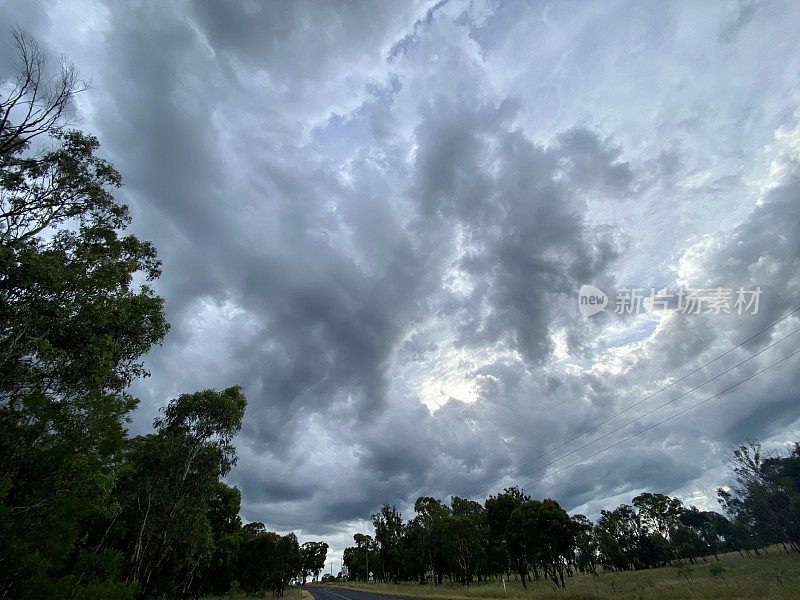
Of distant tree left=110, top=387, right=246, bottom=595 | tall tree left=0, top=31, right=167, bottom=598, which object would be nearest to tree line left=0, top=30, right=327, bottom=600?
tall tree left=0, top=31, right=167, bottom=598

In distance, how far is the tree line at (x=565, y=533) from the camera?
46825 millimetres

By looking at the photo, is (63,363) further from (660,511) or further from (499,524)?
(660,511)

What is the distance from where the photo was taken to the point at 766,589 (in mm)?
18422

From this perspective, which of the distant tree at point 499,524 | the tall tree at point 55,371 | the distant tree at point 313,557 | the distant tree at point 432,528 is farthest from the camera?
the distant tree at point 313,557

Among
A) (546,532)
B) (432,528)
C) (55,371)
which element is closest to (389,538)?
(432,528)

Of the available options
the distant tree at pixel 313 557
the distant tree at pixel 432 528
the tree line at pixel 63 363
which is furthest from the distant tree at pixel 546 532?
the distant tree at pixel 313 557

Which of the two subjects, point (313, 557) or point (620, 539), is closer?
point (620, 539)

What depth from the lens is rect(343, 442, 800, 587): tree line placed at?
154ft

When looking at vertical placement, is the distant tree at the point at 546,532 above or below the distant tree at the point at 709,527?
below

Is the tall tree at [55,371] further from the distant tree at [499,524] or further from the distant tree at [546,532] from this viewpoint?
the distant tree at [499,524]

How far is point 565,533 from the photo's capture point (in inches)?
1703

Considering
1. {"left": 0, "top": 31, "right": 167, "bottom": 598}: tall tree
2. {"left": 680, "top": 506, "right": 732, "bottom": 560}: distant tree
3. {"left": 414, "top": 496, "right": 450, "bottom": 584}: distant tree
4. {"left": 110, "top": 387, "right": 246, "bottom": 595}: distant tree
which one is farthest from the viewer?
{"left": 680, "top": 506, "right": 732, "bottom": 560}: distant tree

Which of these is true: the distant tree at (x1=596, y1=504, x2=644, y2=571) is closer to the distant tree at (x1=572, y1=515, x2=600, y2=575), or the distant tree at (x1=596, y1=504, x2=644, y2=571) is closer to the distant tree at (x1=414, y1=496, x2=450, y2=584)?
the distant tree at (x1=572, y1=515, x2=600, y2=575)

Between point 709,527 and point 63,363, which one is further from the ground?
point 709,527
